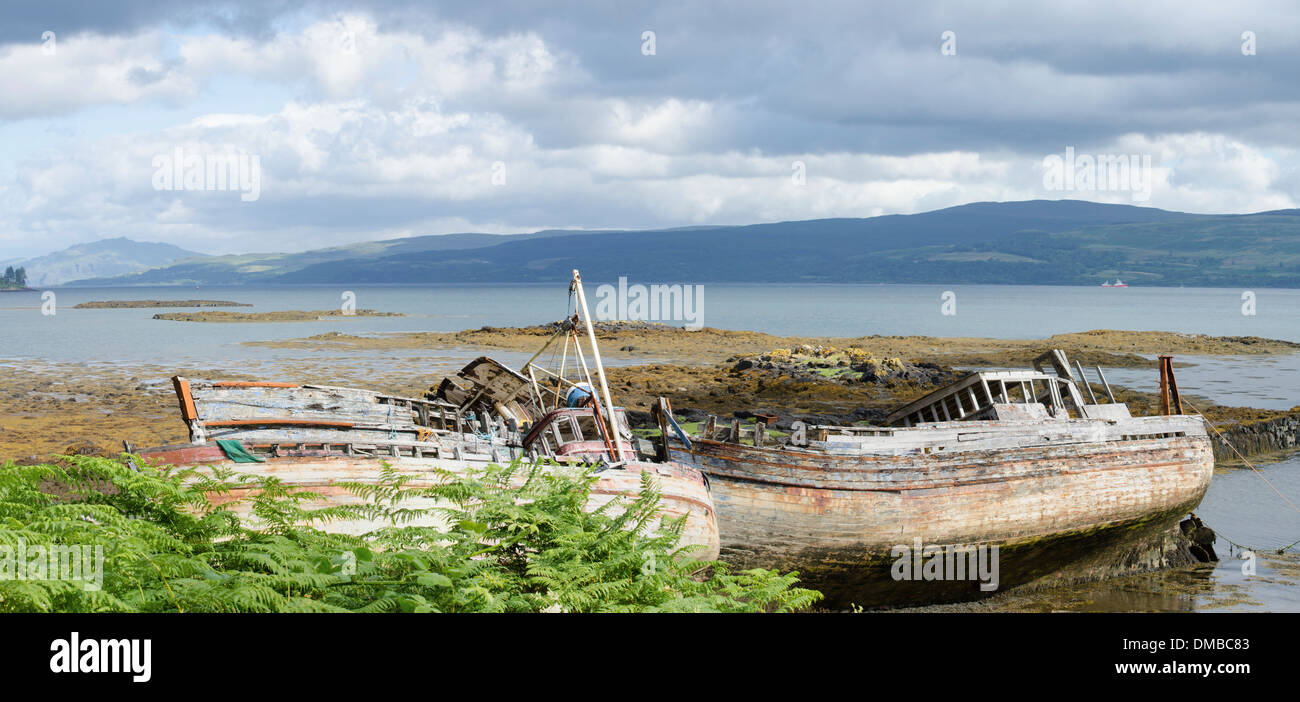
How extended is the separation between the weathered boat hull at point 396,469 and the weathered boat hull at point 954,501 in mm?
1198

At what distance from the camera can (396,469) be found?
1391cm

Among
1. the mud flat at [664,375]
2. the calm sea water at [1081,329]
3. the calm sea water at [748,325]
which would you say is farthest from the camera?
the calm sea water at [748,325]

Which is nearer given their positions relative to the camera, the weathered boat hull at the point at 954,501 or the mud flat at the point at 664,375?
the weathered boat hull at the point at 954,501

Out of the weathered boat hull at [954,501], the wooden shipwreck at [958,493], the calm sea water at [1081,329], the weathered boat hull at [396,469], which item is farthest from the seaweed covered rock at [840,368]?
the weathered boat hull at [396,469]

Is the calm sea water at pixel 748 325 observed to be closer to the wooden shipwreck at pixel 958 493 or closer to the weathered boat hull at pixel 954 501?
the wooden shipwreck at pixel 958 493

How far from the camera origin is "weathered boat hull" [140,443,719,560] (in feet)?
48.2

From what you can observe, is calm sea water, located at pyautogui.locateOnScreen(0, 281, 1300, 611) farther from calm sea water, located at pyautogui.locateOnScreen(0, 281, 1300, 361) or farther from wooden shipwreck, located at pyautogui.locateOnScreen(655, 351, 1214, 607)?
wooden shipwreck, located at pyautogui.locateOnScreen(655, 351, 1214, 607)

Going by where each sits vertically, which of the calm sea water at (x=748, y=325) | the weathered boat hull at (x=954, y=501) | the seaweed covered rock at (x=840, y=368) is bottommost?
the weathered boat hull at (x=954, y=501)

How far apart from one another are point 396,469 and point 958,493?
10.9 meters

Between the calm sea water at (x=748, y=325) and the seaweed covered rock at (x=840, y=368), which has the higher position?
the calm sea water at (x=748, y=325)

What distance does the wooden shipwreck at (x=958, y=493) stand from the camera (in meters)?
18.1
